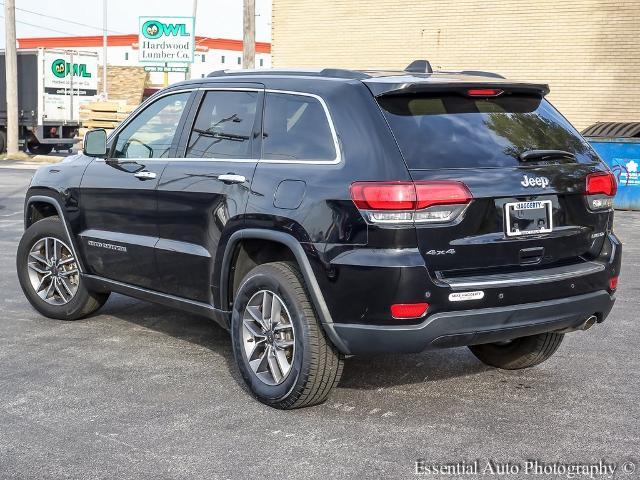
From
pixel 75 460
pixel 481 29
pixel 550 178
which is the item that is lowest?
pixel 75 460

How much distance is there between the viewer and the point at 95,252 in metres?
6.68

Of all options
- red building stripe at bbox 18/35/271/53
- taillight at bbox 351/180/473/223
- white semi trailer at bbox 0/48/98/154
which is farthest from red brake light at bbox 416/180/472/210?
red building stripe at bbox 18/35/271/53

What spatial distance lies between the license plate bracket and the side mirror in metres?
3.11

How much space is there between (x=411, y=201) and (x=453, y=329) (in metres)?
0.67

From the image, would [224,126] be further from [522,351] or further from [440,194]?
[522,351]

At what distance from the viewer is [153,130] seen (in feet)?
20.8

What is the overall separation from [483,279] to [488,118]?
947mm

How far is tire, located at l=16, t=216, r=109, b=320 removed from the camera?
7.09 m

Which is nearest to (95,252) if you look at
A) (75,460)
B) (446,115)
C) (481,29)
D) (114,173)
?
(114,173)

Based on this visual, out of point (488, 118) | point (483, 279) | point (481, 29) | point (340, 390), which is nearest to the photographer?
point (483, 279)

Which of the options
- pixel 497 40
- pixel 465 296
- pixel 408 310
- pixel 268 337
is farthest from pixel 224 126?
pixel 497 40

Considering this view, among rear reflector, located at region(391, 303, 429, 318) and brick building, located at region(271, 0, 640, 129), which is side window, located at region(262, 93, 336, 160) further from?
brick building, located at region(271, 0, 640, 129)

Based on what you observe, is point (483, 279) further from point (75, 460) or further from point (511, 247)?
point (75, 460)

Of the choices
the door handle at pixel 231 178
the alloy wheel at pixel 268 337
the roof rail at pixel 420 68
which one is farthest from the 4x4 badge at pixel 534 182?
the door handle at pixel 231 178
